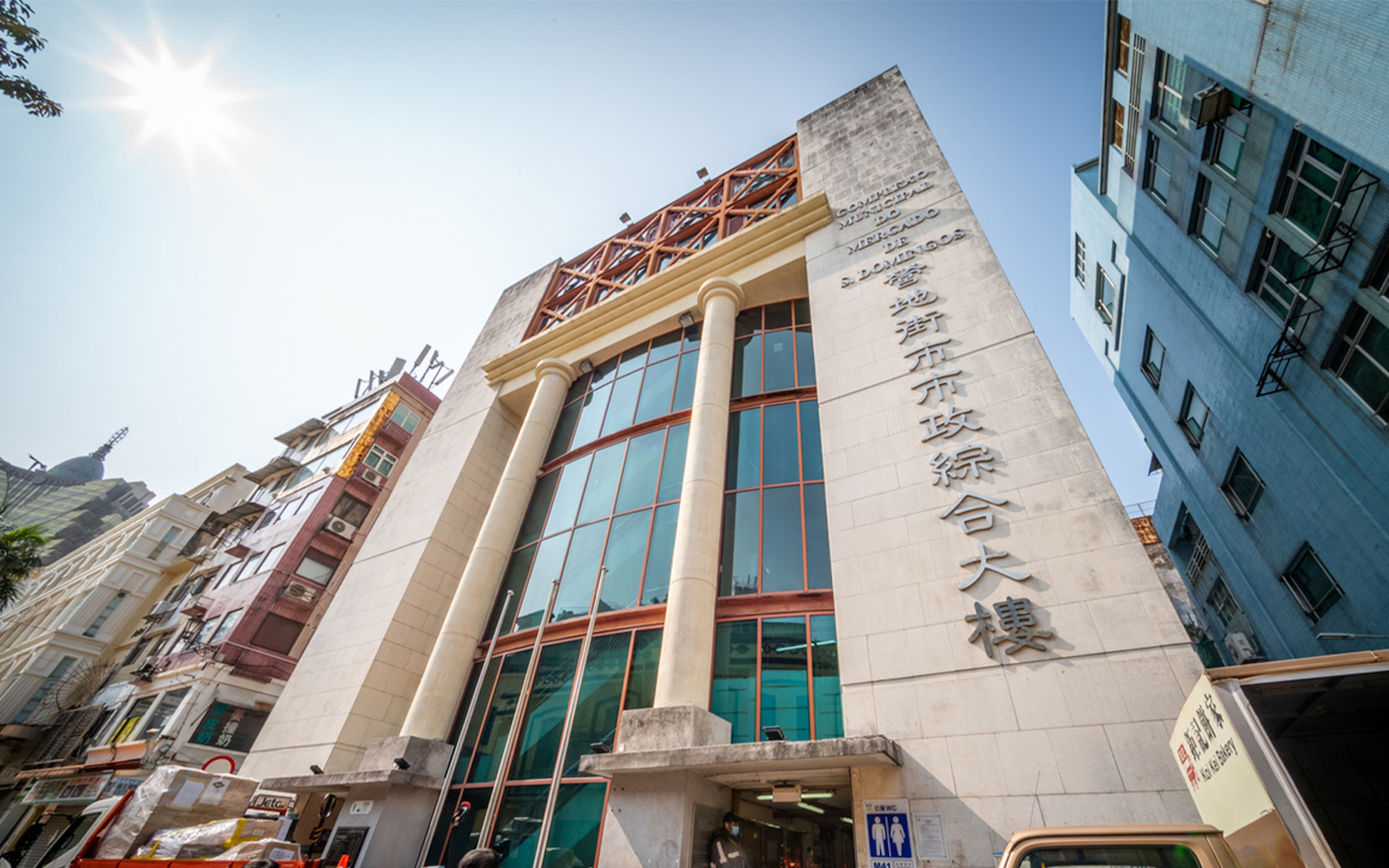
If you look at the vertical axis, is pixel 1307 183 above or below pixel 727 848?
above

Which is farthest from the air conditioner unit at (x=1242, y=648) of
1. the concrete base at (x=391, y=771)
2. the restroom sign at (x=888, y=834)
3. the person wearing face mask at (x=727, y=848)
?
the concrete base at (x=391, y=771)

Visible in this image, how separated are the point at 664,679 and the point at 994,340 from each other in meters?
9.64

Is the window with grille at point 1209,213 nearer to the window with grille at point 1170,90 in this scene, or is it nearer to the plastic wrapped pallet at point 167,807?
the window with grille at point 1170,90

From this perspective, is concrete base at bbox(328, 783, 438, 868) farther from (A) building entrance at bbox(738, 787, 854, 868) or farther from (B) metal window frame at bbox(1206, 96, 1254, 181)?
(B) metal window frame at bbox(1206, 96, 1254, 181)

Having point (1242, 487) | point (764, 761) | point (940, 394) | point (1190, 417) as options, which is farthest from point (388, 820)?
point (1190, 417)

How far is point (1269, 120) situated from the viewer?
45.5 feet

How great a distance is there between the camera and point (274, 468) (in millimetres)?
37688

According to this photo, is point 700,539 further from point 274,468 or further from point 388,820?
point 274,468

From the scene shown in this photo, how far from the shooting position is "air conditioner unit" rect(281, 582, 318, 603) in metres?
27.5

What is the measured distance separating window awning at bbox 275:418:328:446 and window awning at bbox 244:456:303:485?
1504 millimetres

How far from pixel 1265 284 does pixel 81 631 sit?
58896 mm

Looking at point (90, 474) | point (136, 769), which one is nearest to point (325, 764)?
point (136, 769)

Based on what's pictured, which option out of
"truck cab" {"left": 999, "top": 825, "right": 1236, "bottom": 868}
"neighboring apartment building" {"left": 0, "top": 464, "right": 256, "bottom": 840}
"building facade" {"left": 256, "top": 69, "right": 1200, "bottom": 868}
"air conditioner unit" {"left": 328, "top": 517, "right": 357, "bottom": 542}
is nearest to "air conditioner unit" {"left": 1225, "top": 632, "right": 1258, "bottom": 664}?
"building facade" {"left": 256, "top": 69, "right": 1200, "bottom": 868}

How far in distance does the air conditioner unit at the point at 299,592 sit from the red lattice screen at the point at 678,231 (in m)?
17.6
